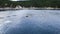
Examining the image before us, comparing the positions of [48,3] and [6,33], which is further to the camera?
[48,3]

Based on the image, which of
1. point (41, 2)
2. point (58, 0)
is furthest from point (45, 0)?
point (58, 0)

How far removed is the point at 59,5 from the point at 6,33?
479 cm

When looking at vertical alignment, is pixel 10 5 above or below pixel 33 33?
below

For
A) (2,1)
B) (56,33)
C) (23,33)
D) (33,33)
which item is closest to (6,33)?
(23,33)

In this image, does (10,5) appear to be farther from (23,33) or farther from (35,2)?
(23,33)

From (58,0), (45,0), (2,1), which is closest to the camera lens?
(58,0)

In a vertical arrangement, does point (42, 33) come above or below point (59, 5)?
above

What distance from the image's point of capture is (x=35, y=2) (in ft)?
20.4

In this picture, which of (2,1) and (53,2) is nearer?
(53,2)

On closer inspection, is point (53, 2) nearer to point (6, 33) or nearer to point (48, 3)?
point (48, 3)

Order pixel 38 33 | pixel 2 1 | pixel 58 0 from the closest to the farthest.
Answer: pixel 38 33 < pixel 58 0 < pixel 2 1

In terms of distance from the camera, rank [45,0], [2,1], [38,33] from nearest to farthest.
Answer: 1. [38,33]
2. [45,0]
3. [2,1]

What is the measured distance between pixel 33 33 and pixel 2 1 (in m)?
5.76

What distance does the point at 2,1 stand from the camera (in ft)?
23.2
